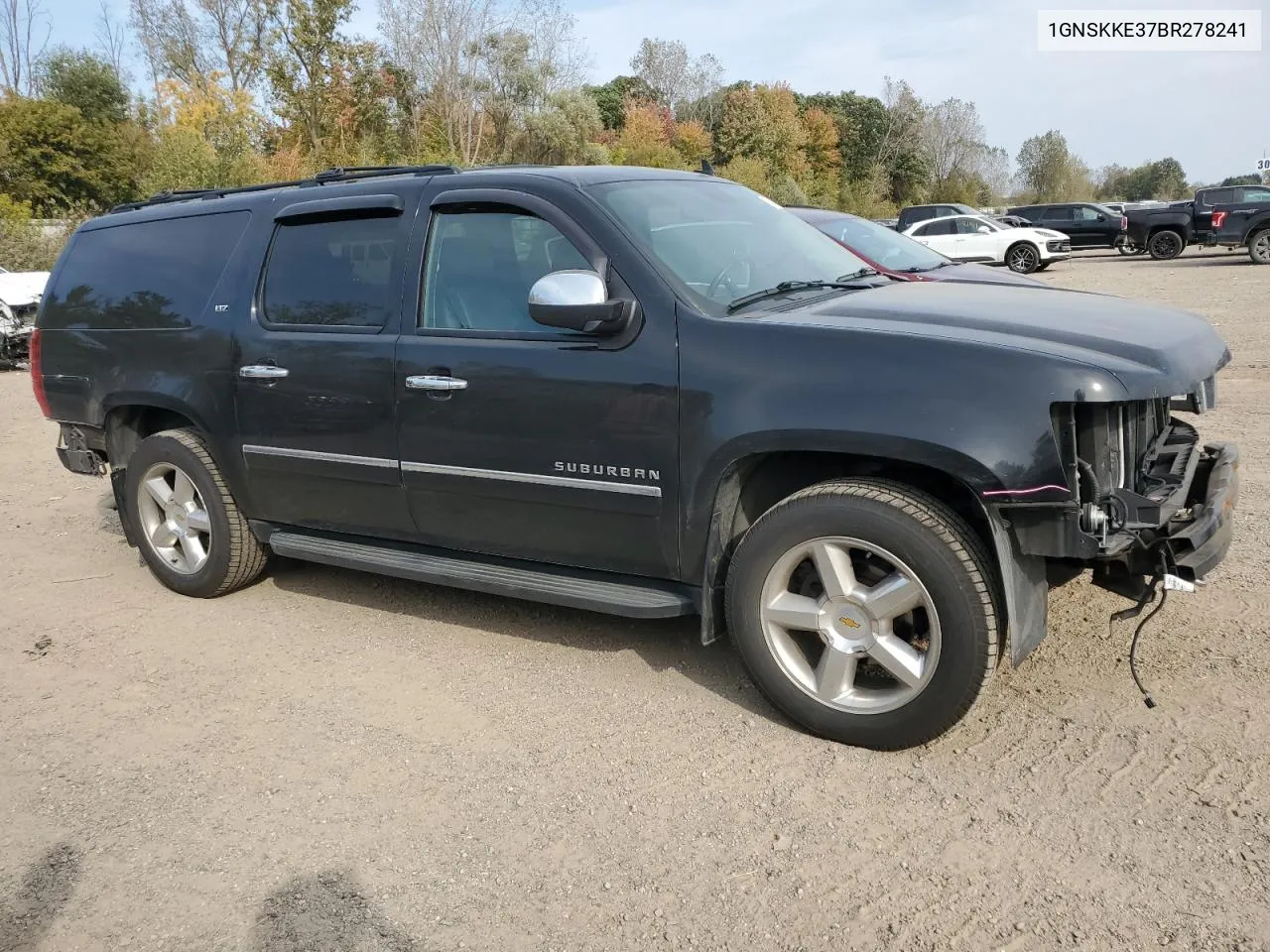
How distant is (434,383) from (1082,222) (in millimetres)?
29226

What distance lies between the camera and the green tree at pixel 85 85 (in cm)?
3762

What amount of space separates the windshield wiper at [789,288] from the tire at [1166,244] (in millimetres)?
25304

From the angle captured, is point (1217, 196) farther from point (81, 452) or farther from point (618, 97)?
point (618, 97)

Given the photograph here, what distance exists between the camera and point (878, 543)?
3266mm

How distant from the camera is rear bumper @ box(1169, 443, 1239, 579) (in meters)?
3.21

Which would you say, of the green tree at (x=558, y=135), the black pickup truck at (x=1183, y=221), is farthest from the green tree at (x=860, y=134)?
the black pickup truck at (x=1183, y=221)

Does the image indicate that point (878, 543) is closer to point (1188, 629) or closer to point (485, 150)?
point (1188, 629)

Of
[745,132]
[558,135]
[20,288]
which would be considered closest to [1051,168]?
[745,132]

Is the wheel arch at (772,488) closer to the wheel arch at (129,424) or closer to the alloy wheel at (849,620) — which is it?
the alloy wheel at (849,620)

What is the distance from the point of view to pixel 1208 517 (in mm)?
3322

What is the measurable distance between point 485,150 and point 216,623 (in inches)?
1383

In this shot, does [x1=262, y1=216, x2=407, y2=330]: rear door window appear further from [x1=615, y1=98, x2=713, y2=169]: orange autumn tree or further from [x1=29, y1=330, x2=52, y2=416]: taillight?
[x1=615, y1=98, x2=713, y2=169]: orange autumn tree

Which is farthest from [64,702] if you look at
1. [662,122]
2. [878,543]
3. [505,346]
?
[662,122]

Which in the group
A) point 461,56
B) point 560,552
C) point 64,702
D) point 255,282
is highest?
point 461,56
